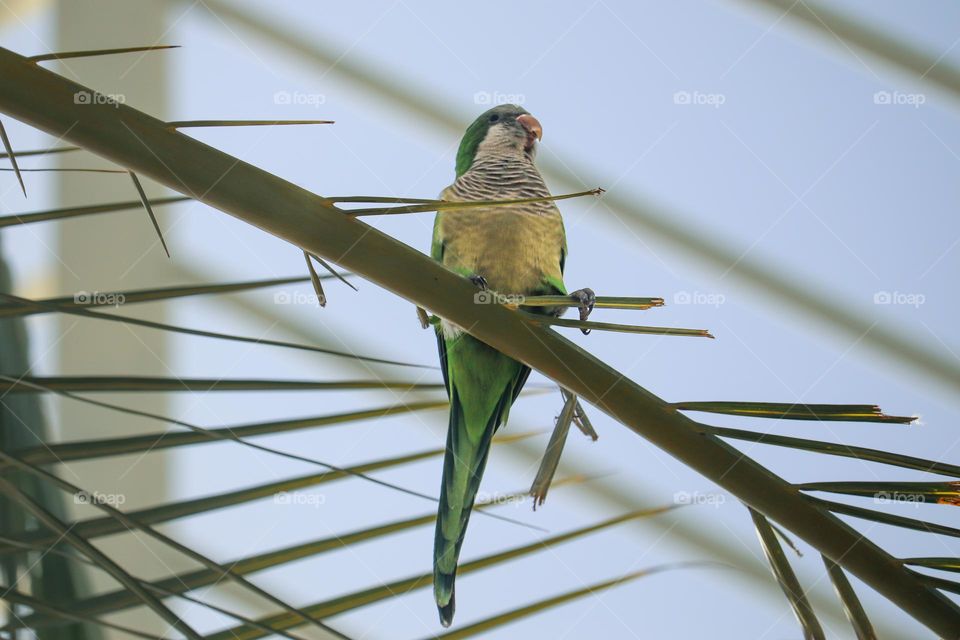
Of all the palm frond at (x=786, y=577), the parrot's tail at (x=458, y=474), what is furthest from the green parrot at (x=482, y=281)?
the palm frond at (x=786, y=577)

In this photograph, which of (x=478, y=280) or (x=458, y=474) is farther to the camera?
(x=478, y=280)

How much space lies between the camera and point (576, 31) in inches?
147

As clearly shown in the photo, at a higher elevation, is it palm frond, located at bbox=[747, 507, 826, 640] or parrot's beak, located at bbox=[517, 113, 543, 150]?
parrot's beak, located at bbox=[517, 113, 543, 150]

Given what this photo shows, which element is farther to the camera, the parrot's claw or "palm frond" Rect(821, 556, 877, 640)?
the parrot's claw

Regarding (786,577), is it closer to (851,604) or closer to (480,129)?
(851,604)

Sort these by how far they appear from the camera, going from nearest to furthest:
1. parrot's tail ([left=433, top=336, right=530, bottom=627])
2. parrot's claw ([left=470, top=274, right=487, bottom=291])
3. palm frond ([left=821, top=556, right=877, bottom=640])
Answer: palm frond ([left=821, top=556, right=877, bottom=640]), parrot's tail ([left=433, top=336, right=530, bottom=627]), parrot's claw ([left=470, top=274, right=487, bottom=291])

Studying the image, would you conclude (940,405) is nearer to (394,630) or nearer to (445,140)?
(445,140)

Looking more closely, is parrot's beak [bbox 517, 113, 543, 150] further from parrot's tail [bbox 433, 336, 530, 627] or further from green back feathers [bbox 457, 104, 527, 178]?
parrot's tail [bbox 433, 336, 530, 627]

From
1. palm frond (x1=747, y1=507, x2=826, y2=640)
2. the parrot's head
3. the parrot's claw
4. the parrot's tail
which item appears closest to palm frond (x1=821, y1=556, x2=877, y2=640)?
palm frond (x1=747, y1=507, x2=826, y2=640)

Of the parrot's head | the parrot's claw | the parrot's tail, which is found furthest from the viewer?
the parrot's head

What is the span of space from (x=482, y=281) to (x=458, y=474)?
42 centimetres

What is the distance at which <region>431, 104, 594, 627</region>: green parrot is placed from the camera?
4.59ft

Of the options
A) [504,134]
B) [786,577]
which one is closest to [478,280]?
[504,134]

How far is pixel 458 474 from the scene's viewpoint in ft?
4.82
